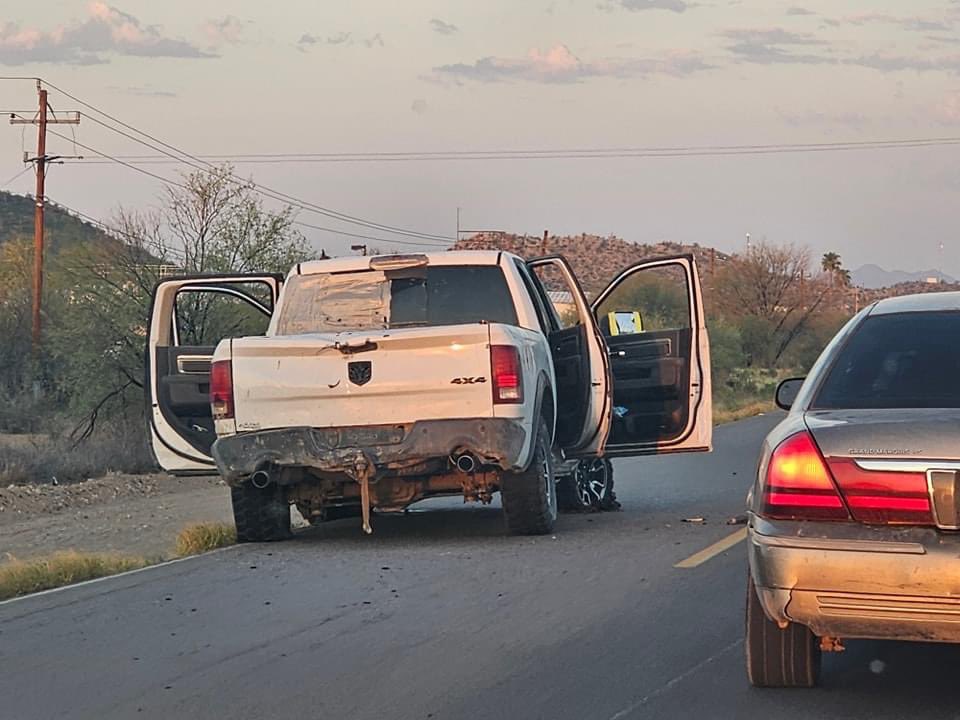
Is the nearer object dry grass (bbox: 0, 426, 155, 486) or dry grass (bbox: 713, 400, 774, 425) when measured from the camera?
dry grass (bbox: 0, 426, 155, 486)

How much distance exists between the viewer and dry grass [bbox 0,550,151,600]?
9820 mm

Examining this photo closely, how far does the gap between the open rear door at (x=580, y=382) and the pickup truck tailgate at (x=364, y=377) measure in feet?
5.67

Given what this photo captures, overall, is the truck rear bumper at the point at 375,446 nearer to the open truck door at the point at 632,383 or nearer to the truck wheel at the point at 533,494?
the truck wheel at the point at 533,494

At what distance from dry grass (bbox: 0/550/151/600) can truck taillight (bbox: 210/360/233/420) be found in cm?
127

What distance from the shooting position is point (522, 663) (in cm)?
690

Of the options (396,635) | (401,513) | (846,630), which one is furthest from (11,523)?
(846,630)

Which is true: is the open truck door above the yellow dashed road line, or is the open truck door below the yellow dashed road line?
above

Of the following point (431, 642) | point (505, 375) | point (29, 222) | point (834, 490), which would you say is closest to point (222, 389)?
point (505, 375)

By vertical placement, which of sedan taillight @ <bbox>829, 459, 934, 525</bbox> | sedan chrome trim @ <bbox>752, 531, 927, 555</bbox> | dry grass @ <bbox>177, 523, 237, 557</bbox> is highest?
sedan taillight @ <bbox>829, 459, 934, 525</bbox>

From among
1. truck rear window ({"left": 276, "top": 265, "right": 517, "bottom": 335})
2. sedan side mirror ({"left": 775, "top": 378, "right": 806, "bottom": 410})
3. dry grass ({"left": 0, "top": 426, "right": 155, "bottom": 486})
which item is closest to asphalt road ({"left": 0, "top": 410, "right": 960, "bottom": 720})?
sedan side mirror ({"left": 775, "top": 378, "right": 806, "bottom": 410})

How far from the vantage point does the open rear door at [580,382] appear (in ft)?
38.5

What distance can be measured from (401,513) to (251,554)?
266 cm

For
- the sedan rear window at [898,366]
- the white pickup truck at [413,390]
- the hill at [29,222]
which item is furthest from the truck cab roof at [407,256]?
the hill at [29,222]

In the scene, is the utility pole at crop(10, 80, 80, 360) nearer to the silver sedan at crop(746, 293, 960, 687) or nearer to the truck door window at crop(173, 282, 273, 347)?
the truck door window at crop(173, 282, 273, 347)
